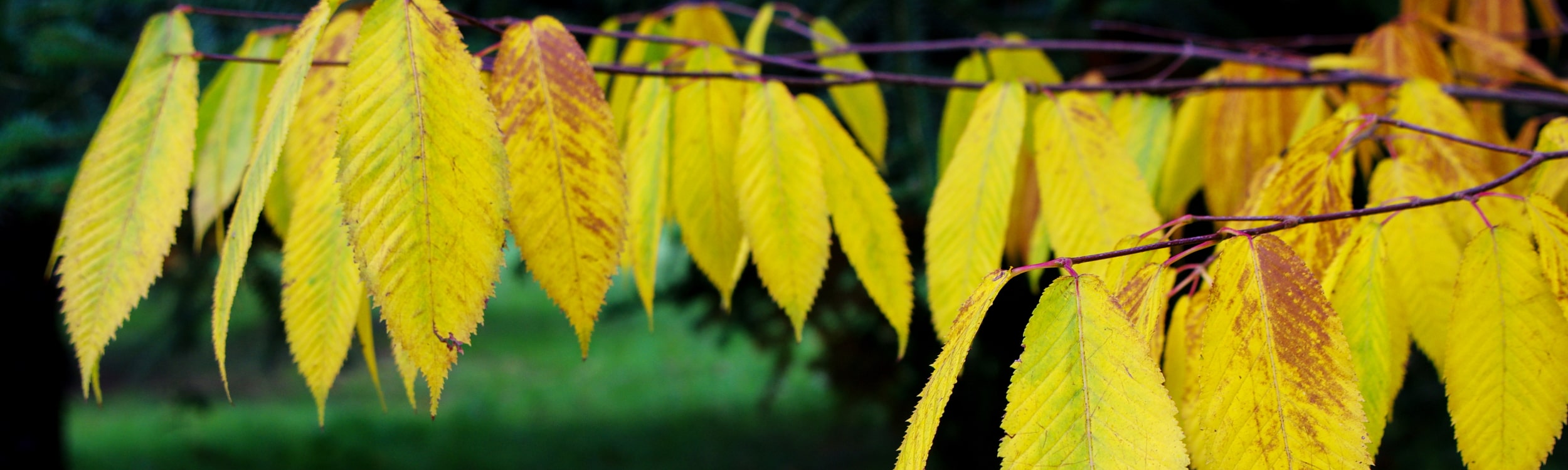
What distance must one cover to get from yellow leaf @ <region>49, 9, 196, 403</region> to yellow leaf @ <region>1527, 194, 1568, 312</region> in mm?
753

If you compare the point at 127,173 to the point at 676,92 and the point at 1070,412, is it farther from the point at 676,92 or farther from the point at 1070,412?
the point at 1070,412

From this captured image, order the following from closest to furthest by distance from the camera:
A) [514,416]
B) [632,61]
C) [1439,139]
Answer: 1. [1439,139]
2. [632,61]
3. [514,416]

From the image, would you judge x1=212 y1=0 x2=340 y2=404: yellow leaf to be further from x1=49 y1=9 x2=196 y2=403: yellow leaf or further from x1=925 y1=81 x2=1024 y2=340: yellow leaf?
→ x1=925 y1=81 x2=1024 y2=340: yellow leaf

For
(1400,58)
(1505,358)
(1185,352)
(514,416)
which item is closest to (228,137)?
(1185,352)

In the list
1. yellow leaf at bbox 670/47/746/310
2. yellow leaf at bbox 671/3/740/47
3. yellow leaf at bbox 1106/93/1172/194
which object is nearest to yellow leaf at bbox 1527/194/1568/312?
yellow leaf at bbox 1106/93/1172/194

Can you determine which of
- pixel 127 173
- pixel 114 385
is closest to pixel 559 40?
pixel 127 173

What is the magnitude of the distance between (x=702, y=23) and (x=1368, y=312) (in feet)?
2.45

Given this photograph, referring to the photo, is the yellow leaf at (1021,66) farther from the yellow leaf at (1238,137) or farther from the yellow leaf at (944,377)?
the yellow leaf at (944,377)

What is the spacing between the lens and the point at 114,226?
1.73 ft

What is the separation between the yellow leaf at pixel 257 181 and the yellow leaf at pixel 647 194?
0.24 meters

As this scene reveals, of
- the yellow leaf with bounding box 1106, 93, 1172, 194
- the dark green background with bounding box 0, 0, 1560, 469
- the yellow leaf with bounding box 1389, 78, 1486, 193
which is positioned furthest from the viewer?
the dark green background with bounding box 0, 0, 1560, 469

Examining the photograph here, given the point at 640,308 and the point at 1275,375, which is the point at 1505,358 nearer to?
the point at 1275,375

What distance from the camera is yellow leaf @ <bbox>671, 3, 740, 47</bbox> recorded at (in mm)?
1015

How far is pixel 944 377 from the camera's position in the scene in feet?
1.24
